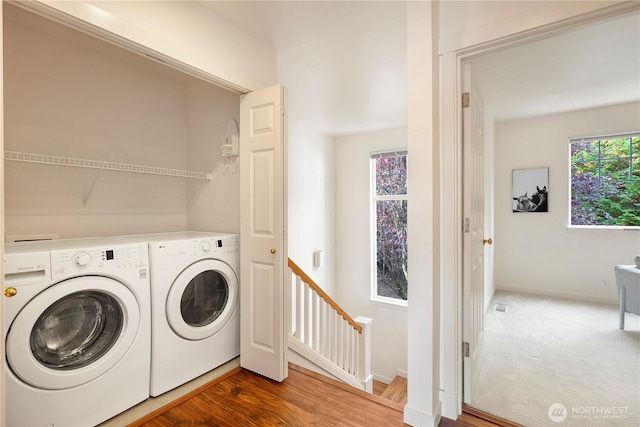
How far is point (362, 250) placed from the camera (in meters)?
5.02

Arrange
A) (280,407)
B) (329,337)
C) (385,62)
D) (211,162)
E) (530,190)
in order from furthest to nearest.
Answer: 1. (530,190)
2. (329,337)
3. (211,162)
4. (385,62)
5. (280,407)

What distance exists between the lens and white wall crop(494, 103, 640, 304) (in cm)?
399

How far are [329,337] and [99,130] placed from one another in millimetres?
2518

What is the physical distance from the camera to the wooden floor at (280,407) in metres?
1.72

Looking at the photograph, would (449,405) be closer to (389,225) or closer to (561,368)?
(561,368)

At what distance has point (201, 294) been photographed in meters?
2.25

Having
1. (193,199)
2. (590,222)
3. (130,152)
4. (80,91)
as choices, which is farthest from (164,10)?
(590,222)

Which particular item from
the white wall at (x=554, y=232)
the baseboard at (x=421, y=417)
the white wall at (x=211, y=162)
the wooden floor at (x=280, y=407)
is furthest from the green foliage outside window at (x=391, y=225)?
the baseboard at (x=421, y=417)

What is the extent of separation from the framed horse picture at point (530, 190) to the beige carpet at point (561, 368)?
145cm

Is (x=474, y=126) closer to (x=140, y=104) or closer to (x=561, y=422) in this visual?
(x=561, y=422)

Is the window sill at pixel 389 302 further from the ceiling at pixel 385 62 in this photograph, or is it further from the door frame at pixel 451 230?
the door frame at pixel 451 230

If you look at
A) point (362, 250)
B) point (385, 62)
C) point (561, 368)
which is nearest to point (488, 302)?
point (561, 368)

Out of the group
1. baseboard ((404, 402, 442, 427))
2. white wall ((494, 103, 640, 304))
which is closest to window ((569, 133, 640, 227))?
white wall ((494, 103, 640, 304))

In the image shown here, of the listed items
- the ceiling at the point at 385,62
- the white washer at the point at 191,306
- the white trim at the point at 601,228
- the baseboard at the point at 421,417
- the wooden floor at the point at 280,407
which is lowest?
the wooden floor at the point at 280,407
